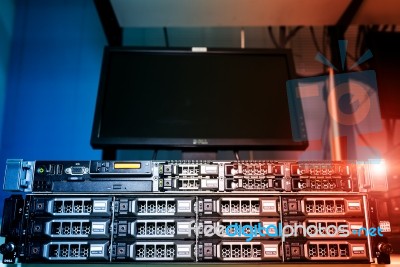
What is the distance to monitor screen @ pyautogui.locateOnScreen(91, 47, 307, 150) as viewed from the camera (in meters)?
1.10

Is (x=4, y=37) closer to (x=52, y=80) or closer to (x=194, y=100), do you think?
(x=52, y=80)

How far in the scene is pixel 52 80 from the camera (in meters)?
1.35

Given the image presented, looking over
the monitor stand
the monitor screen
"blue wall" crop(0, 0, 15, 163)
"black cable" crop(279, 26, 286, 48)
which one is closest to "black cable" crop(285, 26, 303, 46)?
"black cable" crop(279, 26, 286, 48)

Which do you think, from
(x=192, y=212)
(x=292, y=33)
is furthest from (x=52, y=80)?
(x=292, y=33)

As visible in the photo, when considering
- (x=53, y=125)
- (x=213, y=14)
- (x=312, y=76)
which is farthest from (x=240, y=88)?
(x=53, y=125)

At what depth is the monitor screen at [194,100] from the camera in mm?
1104

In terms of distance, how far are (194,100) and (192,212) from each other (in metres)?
0.42

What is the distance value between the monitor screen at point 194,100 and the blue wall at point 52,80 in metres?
0.21

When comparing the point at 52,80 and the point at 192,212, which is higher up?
the point at 52,80

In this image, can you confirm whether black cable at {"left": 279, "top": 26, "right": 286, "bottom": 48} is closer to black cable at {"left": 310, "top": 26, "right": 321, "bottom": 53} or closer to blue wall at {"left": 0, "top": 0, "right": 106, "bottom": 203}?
black cable at {"left": 310, "top": 26, "right": 321, "bottom": 53}

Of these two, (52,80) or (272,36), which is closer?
(52,80)

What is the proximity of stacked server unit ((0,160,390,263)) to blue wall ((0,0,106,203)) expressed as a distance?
418 millimetres

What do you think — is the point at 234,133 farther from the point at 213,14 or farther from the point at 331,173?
the point at 213,14

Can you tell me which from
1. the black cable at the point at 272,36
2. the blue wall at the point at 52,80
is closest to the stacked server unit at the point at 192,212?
the blue wall at the point at 52,80
